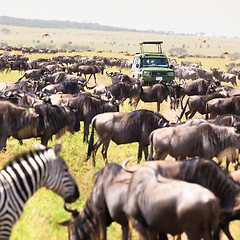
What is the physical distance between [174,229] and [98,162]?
17.8ft

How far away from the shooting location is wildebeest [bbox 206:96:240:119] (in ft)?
40.9

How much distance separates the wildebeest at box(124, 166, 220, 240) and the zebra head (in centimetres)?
93

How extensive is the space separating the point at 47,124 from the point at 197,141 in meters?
3.87

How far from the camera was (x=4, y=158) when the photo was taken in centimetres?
885

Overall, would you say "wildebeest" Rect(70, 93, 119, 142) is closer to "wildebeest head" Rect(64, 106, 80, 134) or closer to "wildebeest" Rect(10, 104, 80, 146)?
"wildebeest head" Rect(64, 106, 80, 134)

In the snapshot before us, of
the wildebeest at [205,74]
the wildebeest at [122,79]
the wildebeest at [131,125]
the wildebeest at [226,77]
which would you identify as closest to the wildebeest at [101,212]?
the wildebeest at [131,125]

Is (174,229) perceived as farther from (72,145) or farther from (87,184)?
(72,145)

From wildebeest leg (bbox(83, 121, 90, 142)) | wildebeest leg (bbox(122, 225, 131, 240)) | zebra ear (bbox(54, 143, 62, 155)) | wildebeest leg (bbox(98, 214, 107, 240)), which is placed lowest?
wildebeest leg (bbox(83, 121, 90, 142))

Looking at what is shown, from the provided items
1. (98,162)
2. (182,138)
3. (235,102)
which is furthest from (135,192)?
(235,102)

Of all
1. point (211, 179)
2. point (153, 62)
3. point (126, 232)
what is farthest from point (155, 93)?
point (126, 232)

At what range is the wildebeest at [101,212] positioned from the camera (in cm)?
466

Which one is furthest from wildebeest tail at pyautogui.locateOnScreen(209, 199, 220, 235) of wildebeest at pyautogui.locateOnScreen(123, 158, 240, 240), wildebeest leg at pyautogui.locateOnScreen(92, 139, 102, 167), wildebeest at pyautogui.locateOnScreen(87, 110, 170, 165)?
wildebeest leg at pyautogui.locateOnScreen(92, 139, 102, 167)

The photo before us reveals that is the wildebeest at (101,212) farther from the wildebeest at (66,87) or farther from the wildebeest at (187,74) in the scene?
the wildebeest at (187,74)

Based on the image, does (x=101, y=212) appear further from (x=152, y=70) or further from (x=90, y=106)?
(x=152, y=70)
